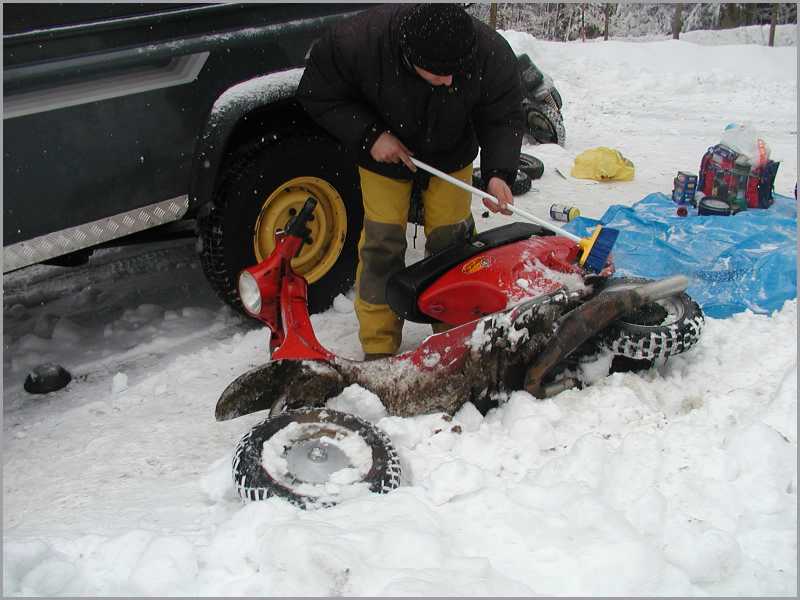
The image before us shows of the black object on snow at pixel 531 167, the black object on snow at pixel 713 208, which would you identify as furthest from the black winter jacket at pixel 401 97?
the black object on snow at pixel 531 167

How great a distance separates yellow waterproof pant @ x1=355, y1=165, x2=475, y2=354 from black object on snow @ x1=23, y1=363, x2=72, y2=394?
4.56 feet

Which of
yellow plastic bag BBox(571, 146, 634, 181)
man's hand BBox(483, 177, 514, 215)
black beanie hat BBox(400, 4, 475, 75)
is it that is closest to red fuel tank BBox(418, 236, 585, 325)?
man's hand BBox(483, 177, 514, 215)

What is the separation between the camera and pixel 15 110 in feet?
8.85

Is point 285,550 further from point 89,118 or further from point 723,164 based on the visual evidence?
point 723,164

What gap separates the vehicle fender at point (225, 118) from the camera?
3211 mm

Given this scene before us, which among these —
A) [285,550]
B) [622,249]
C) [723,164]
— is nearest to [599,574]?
[285,550]

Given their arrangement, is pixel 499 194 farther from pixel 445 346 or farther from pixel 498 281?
pixel 445 346

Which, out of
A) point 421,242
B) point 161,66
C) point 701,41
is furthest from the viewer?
point 701,41

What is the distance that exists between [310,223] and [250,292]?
0.95 meters

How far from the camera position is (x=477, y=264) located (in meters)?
3.02

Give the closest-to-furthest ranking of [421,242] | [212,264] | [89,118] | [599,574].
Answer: [599,574] → [89,118] → [212,264] → [421,242]

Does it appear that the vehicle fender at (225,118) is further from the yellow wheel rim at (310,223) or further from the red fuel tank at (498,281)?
the red fuel tank at (498,281)

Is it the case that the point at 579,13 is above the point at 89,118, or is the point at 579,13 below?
below

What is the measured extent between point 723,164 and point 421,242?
85.3 inches
